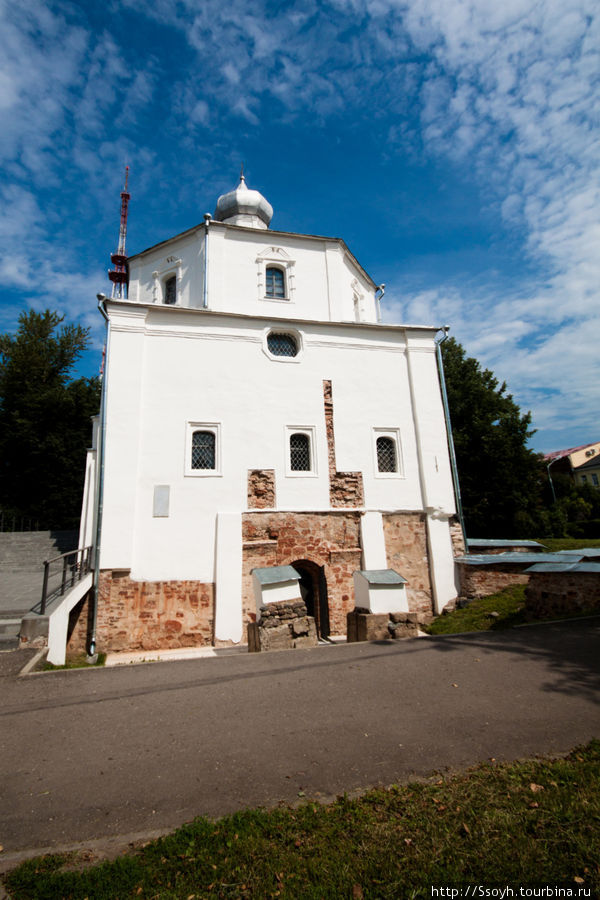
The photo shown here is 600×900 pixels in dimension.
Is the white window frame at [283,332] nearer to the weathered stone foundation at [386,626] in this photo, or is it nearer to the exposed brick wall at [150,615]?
the exposed brick wall at [150,615]

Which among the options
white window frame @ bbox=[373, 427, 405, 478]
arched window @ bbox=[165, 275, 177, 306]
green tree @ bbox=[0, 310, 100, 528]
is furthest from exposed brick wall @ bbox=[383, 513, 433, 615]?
green tree @ bbox=[0, 310, 100, 528]

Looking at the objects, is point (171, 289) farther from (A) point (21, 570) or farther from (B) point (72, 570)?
(A) point (21, 570)

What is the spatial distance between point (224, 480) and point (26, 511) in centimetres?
1611

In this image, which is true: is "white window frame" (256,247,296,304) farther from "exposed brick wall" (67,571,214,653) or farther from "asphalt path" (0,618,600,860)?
"asphalt path" (0,618,600,860)

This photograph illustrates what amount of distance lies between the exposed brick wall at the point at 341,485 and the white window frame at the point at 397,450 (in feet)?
2.08

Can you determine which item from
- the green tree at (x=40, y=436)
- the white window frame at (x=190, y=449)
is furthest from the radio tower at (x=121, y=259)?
the white window frame at (x=190, y=449)

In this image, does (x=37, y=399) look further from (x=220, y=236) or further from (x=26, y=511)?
(x=220, y=236)

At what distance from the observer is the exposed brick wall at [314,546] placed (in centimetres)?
1169

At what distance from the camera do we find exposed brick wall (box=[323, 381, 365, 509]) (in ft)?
41.8

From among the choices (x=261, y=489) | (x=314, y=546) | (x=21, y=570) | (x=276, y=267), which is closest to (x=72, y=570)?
(x=21, y=570)

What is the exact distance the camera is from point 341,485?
12.9 m

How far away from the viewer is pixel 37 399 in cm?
2394

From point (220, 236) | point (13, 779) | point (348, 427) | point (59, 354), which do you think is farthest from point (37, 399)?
point (13, 779)

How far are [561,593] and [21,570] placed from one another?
1282 cm
